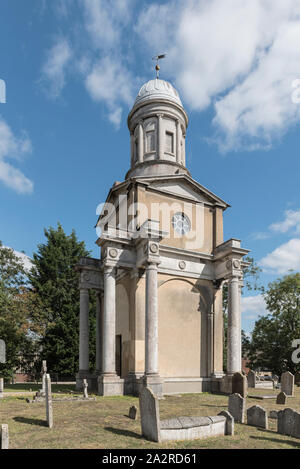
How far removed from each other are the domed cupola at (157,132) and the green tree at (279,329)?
706 inches

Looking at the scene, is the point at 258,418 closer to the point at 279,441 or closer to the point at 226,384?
the point at 279,441

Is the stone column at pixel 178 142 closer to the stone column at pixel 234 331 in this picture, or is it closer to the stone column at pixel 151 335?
the stone column at pixel 234 331

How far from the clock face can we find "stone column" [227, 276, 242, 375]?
4.13m

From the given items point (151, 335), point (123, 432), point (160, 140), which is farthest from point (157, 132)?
point (123, 432)

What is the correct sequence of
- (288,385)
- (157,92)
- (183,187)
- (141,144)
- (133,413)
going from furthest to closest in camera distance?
(157,92) < (141,144) < (183,187) < (288,385) < (133,413)

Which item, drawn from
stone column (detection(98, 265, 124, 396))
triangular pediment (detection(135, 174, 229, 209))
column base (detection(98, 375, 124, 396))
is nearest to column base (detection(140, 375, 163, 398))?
column base (detection(98, 375, 124, 396))

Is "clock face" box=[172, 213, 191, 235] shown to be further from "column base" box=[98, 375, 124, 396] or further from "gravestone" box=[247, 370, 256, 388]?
"gravestone" box=[247, 370, 256, 388]

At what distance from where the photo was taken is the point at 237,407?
36.3 ft

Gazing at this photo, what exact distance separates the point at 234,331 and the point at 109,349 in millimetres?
7059

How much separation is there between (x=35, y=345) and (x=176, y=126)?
2310 centimetres

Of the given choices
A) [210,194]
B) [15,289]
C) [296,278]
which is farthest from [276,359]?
[15,289]

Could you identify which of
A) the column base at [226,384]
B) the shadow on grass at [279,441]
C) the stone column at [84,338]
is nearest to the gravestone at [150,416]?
the shadow on grass at [279,441]
